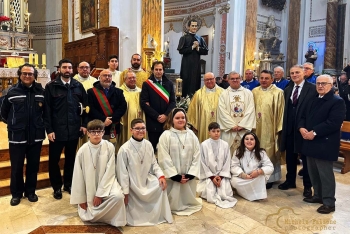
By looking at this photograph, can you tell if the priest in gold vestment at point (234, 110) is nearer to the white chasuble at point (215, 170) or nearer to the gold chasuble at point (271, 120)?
the gold chasuble at point (271, 120)

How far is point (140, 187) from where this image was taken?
10.6 feet

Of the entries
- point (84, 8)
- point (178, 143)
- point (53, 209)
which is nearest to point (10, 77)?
point (84, 8)

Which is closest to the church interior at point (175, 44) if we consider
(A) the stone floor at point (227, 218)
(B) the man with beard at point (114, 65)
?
(A) the stone floor at point (227, 218)

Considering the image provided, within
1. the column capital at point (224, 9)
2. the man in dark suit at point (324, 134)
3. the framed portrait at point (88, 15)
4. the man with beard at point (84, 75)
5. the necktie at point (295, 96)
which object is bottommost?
the man in dark suit at point (324, 134)

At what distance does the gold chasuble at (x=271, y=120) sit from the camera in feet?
15.0

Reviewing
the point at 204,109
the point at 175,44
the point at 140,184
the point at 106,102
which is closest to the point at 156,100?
the point at 106,102

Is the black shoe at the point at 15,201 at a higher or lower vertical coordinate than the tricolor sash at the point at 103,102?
lower

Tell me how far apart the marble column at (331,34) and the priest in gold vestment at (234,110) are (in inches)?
386

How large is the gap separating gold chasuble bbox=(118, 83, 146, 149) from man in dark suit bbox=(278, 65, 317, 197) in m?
2.08

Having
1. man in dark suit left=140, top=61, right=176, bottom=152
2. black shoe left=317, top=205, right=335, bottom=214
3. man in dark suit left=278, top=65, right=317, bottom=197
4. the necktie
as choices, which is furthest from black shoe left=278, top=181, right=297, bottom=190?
man in dark suit left=140, top=61, right=176, bottom=152

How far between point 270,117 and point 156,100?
1754 mm

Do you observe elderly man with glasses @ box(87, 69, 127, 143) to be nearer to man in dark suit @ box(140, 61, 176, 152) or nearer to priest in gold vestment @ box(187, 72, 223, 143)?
man in dark suit @ box(140, 61, 176, 152)

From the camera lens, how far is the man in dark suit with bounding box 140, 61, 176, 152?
14.2 ft

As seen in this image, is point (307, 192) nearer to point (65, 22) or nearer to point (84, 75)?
point (84, 75)
